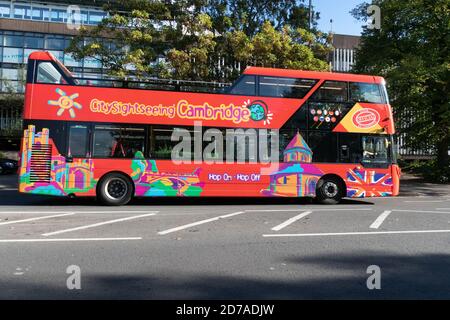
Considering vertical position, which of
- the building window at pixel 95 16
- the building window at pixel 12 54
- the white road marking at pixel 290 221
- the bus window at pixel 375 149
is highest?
the building window at pixel 95 16

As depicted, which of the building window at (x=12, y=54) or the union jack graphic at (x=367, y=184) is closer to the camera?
the union jack graphic at (x=367, y=184)

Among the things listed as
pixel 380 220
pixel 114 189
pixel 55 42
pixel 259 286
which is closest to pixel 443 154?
pixel 380 220

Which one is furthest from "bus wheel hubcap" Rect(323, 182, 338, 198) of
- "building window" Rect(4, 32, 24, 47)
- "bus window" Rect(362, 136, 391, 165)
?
"building window" Rect(4, 32, 24, 47)

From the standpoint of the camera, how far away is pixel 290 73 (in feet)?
44.2

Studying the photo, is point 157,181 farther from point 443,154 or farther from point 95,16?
point 95,16

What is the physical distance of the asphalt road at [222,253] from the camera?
490 cm

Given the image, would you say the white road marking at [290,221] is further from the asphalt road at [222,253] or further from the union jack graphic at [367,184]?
the union jack graphic at [367,184]

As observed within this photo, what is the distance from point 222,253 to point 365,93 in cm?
938

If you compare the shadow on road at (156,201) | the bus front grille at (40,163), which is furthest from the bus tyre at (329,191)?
the bus front grille at (40,163)

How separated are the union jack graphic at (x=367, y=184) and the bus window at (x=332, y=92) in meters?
2.31

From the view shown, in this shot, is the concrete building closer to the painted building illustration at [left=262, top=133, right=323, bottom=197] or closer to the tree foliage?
the tree foliage
